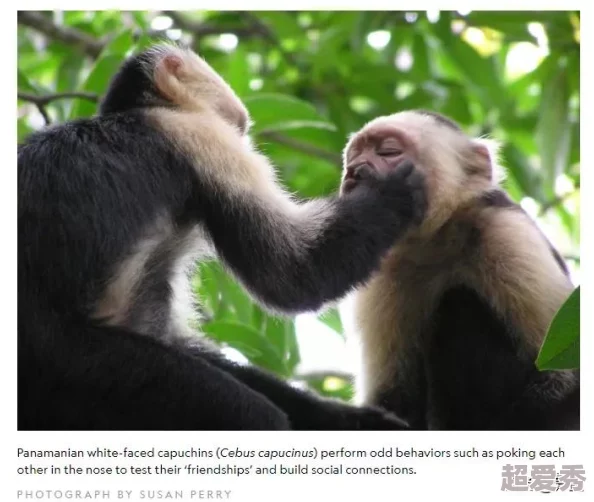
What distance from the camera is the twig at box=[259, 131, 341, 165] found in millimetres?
3773

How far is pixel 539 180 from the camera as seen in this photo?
12.9 feet

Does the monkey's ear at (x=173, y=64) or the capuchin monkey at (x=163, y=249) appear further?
the monkey's ear at (x=173, y=64)

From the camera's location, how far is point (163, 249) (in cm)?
253

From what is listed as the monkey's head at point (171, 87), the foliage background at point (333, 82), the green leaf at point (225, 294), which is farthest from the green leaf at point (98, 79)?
the green leaf at point (225, 294)

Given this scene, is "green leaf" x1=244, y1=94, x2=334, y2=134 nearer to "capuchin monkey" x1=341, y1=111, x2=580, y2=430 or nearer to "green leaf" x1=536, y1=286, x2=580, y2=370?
"capuchin monkey" x1=341, y1=111, x2=580, y2=430

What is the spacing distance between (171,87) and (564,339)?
138 cm

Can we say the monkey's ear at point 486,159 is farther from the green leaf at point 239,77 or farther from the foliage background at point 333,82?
the green leaf at point 239,77

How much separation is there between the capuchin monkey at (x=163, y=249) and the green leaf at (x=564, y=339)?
24.8 inches

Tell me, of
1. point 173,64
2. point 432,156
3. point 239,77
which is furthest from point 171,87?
point 239,77

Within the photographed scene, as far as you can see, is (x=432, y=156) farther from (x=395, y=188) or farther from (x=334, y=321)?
(x=334, y=321)

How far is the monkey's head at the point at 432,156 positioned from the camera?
2.74 meters

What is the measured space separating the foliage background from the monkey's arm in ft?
2.31
